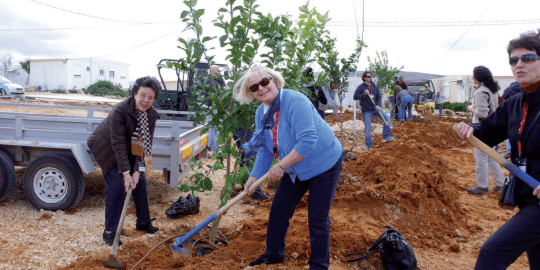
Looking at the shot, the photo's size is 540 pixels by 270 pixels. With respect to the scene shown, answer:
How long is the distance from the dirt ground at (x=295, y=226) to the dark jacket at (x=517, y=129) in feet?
4.78

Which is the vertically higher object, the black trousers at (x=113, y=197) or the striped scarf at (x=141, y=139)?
the striped scarf at (x=141, y=139)

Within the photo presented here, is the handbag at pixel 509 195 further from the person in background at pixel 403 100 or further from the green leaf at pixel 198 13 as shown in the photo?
the person in background at pixel 403 100

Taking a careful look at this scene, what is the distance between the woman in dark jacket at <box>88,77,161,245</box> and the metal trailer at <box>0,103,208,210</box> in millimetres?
763

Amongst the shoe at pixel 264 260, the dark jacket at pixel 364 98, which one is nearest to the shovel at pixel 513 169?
the shoe at pixel 264 260

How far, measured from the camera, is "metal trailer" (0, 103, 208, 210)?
13.9ft

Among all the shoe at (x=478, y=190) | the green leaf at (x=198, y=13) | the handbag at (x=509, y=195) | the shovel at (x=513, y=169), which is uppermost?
the green leaf at (x=198, y=13)

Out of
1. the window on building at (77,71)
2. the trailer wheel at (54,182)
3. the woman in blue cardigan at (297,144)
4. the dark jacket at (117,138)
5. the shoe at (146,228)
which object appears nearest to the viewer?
the woman in blue cardigan at (297,144)

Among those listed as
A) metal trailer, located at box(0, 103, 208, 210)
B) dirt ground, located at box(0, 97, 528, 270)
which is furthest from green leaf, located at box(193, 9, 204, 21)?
dirt ground, located at box(0, 97, 528, 270)

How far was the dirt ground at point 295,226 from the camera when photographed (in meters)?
3.12

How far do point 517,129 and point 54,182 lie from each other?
476 centimetres

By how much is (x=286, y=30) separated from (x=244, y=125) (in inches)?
38.6

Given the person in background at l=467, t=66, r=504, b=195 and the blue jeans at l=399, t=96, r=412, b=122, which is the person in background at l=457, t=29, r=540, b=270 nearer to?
the person in background at l=467, t=66, r=504, b=195

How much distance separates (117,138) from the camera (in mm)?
3406

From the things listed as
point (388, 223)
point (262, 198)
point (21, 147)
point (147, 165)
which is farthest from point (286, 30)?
point (21, 147)
